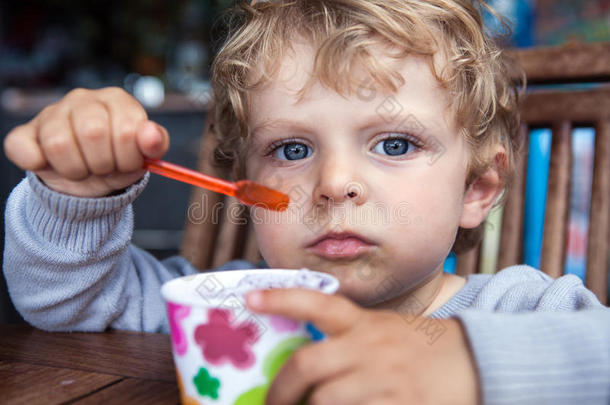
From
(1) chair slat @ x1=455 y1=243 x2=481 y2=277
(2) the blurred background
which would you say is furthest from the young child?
(2) the blurred background

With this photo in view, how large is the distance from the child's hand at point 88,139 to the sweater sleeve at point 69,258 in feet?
0.37

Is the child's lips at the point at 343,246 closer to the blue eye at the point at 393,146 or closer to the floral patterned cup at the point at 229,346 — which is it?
the blue eye at the point at 393,146

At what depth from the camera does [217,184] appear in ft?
1.82

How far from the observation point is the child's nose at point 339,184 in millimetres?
711

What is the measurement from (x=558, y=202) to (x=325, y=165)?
0.57 meters

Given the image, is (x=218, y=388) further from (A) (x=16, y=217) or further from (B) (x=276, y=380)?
(A) (x=16, y=217)

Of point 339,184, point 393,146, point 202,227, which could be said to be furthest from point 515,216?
point 202,227

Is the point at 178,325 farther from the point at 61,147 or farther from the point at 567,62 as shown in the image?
the point at 567,62

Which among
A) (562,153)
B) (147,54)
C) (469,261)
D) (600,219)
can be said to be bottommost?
(469,261)

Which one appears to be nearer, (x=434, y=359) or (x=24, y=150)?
(x=434, y=359)

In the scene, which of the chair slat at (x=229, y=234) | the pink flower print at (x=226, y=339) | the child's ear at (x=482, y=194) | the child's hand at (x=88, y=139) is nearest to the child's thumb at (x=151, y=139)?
the child's hand at (x=88, y=139)

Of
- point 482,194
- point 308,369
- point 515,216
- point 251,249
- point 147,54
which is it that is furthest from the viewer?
point 147,54

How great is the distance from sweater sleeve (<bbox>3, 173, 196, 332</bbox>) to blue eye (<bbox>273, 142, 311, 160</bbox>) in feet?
0.72

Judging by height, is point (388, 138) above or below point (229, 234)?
above
